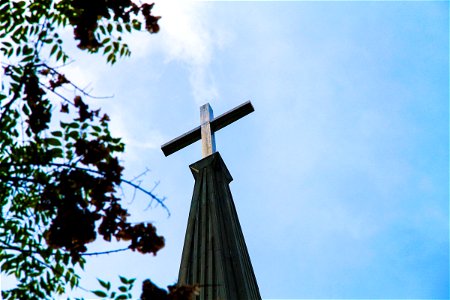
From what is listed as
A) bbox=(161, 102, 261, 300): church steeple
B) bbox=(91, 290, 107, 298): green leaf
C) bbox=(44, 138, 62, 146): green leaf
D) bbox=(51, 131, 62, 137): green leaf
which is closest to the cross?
bbox=(161, 102, 261, 300): church steeple

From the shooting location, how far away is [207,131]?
1424 cm

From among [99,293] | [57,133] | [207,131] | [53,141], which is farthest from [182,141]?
[99,293]

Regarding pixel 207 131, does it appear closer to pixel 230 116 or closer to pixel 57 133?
pixel 230 116

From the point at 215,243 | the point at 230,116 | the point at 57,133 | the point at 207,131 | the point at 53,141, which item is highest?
the point at 230,116

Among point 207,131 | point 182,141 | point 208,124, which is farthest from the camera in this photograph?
point 182,141

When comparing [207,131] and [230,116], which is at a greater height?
[230,116]

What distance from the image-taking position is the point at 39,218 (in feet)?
19.9

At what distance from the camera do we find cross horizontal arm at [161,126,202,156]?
14.5 m

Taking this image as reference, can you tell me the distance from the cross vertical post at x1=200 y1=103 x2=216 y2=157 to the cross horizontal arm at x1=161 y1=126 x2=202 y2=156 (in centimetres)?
19

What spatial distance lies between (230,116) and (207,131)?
0.67m

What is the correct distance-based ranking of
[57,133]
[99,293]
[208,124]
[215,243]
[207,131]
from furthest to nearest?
[208,124]
[207,131]
[215,243]
[57,133]
[99,293]

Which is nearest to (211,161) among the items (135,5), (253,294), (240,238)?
(240,238)

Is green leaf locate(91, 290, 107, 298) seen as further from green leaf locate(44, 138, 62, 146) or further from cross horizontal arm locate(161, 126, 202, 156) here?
cross horizontal arm locate(161, 126, 202, 156)

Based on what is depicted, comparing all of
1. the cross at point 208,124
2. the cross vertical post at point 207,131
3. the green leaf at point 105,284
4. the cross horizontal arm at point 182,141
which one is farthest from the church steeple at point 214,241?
the green leaf at point 105,284
